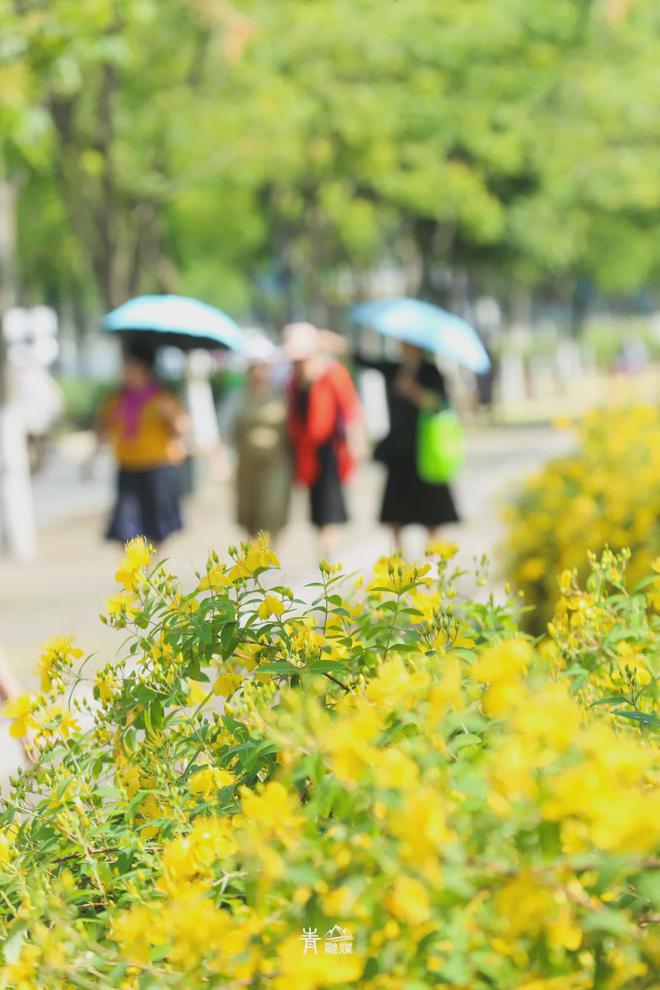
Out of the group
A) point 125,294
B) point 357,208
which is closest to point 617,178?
point 357,208

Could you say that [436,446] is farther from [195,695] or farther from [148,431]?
[195,695]

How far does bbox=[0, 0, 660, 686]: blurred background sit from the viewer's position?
12.5 meters

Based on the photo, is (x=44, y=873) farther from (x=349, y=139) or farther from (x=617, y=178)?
(x=617, y=178)

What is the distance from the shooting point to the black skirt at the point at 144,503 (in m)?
10.6

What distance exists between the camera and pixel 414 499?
10.7 metres

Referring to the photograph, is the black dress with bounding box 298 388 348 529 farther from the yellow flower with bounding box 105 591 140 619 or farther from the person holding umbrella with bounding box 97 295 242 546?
the yellow flower with bounding box 105 591 140 619

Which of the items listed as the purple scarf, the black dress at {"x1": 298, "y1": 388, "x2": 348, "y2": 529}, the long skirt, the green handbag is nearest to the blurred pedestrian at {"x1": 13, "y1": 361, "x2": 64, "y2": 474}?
the long skirt

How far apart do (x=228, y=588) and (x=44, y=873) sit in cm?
60

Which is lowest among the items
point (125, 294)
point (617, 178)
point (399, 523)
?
point (399, 523)

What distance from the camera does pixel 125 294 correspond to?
20.0 m

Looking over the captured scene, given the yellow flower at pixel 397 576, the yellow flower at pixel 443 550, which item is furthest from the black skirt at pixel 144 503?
the yellow flower at pixel 397 576

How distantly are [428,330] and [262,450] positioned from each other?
56.5 inches

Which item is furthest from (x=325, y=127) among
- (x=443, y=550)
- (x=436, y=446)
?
(x=443, y=550)

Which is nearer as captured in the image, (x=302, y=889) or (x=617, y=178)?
(x=302, y=889)
